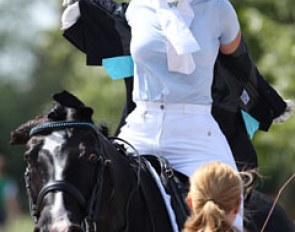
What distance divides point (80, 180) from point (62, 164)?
0.41ft

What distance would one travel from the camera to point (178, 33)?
652 centimetres

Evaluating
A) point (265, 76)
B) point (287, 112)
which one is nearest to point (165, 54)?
point (287, 112)

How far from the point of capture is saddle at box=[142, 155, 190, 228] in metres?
6.46

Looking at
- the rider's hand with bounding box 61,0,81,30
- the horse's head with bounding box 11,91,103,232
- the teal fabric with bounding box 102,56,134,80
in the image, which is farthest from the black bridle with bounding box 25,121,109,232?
the rider's hand with bounding box 61,0,81,30

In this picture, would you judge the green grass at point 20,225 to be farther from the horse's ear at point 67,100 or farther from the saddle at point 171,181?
the horse's ear at point 67,100

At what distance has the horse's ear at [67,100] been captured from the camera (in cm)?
597

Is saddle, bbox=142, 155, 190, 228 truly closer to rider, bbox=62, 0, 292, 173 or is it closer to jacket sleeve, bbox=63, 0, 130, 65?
rider, bbox=62, 0, 292, 173

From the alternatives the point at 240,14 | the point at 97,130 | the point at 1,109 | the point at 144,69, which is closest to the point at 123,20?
the point at 144,69

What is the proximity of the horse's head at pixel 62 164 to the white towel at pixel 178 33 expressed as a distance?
76 cm

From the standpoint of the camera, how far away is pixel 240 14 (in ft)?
55.0

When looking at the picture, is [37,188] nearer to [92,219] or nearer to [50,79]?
[92,219]

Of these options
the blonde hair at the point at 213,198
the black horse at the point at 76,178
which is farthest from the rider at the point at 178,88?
the blonde hair at the point at 213,198

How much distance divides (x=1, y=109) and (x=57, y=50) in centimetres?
1745

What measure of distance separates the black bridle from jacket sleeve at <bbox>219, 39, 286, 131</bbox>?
1.59m
